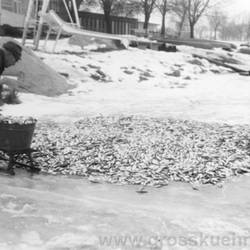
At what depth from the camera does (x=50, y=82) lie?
11.6 meters

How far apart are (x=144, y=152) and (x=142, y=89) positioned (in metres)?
7.20

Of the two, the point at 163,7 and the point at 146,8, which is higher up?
the point at 163,7

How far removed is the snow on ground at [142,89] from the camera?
961 centimetres

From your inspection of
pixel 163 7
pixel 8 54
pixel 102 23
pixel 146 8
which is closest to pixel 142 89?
pixel 8 54

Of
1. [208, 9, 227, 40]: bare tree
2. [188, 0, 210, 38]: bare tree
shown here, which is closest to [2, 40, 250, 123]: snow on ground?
[188, 0, 210, 38]: bare tree

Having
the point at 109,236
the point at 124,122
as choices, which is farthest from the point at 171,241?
the point at 124,122

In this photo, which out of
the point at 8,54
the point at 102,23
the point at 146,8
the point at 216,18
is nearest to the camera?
the point at 8,54

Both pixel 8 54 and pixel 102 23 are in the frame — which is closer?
pixel 8 54

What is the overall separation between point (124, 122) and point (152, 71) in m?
8.87

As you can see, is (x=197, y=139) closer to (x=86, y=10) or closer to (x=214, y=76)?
(x=214, y=76)

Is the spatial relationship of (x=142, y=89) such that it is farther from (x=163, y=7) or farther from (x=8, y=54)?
(x=163, y=7)

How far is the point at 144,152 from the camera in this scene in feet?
21.0

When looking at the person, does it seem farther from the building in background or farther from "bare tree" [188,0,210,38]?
"bare tree" [188,0,210,38]

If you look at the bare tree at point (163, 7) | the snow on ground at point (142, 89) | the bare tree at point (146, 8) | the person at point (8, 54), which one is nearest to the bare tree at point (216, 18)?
the bare tree at point (163, 7)
